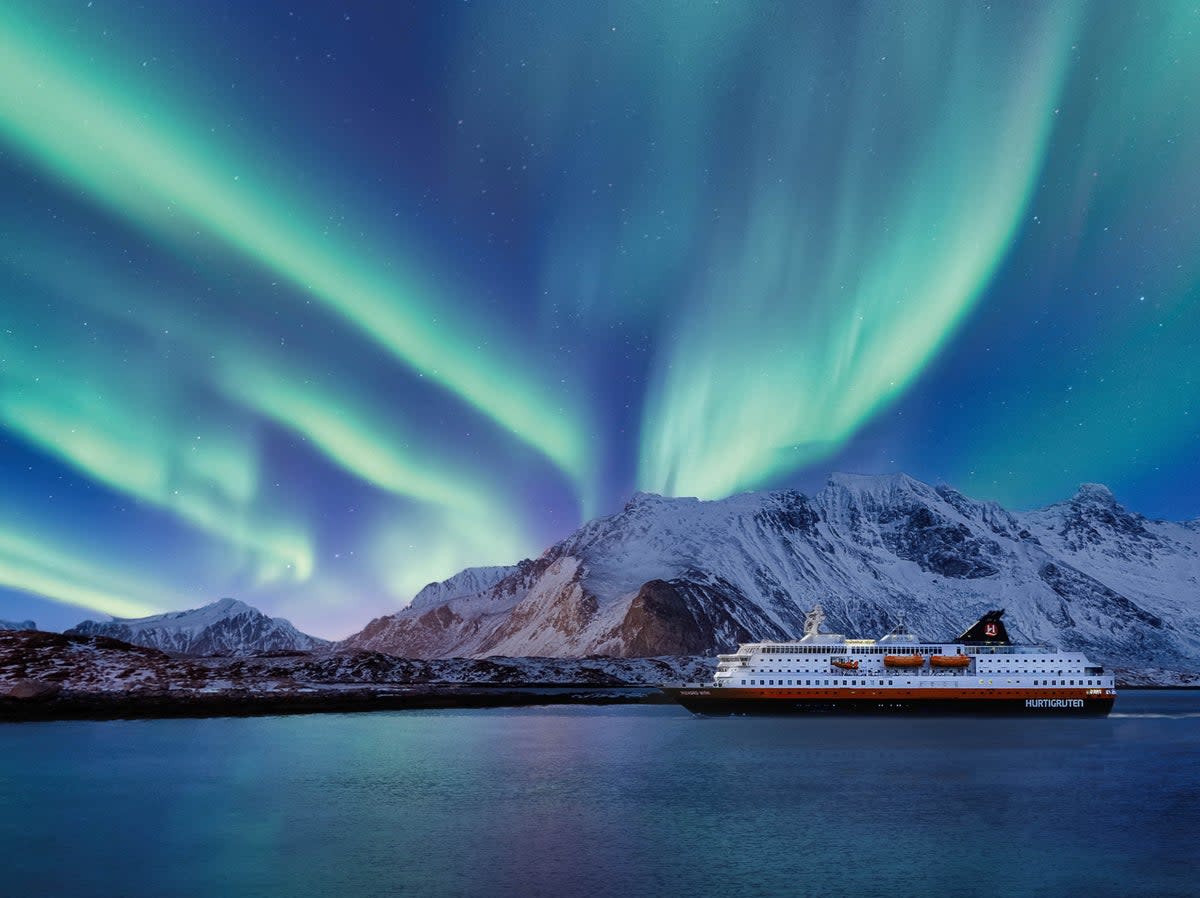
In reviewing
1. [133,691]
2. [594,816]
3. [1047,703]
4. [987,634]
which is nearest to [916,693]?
[987,634]

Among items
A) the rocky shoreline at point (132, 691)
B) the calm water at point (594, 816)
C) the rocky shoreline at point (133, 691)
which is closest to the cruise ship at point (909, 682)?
the calm water at point (594, 816)

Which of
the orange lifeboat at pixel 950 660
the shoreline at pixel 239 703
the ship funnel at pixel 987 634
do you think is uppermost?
the ship funnel at pixel 987 634

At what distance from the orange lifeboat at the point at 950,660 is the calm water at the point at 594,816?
115ft

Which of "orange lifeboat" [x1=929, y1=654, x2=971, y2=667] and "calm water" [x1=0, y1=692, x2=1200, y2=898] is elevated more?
"orange lifeboat" [x1=929, y1=654, x2=971, y2=667]

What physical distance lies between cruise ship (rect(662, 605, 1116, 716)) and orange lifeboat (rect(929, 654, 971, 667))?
0.14 metres

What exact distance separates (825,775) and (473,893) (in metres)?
40.8

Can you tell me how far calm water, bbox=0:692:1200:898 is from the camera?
38.5 metres

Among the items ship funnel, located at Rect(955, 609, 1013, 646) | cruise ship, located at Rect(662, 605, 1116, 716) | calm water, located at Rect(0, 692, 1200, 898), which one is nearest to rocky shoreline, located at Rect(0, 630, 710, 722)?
calm water, located at Rect(0, 692, 1200, 898)

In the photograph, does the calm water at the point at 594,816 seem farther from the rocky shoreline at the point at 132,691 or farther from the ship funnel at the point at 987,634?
the ship funnel at the point at 987,634

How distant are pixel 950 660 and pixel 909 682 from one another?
6.67 meters

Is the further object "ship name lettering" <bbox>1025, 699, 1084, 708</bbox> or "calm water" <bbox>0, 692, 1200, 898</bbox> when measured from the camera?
"ship name lettering" <bbox>1025, 699, 1084, 708</bbox>

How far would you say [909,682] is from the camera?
136625mm

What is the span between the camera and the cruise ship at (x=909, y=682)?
443 feet

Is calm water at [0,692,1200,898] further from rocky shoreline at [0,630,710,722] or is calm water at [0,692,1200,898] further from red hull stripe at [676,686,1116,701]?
rocky shoreline at [0,630,710,722]
